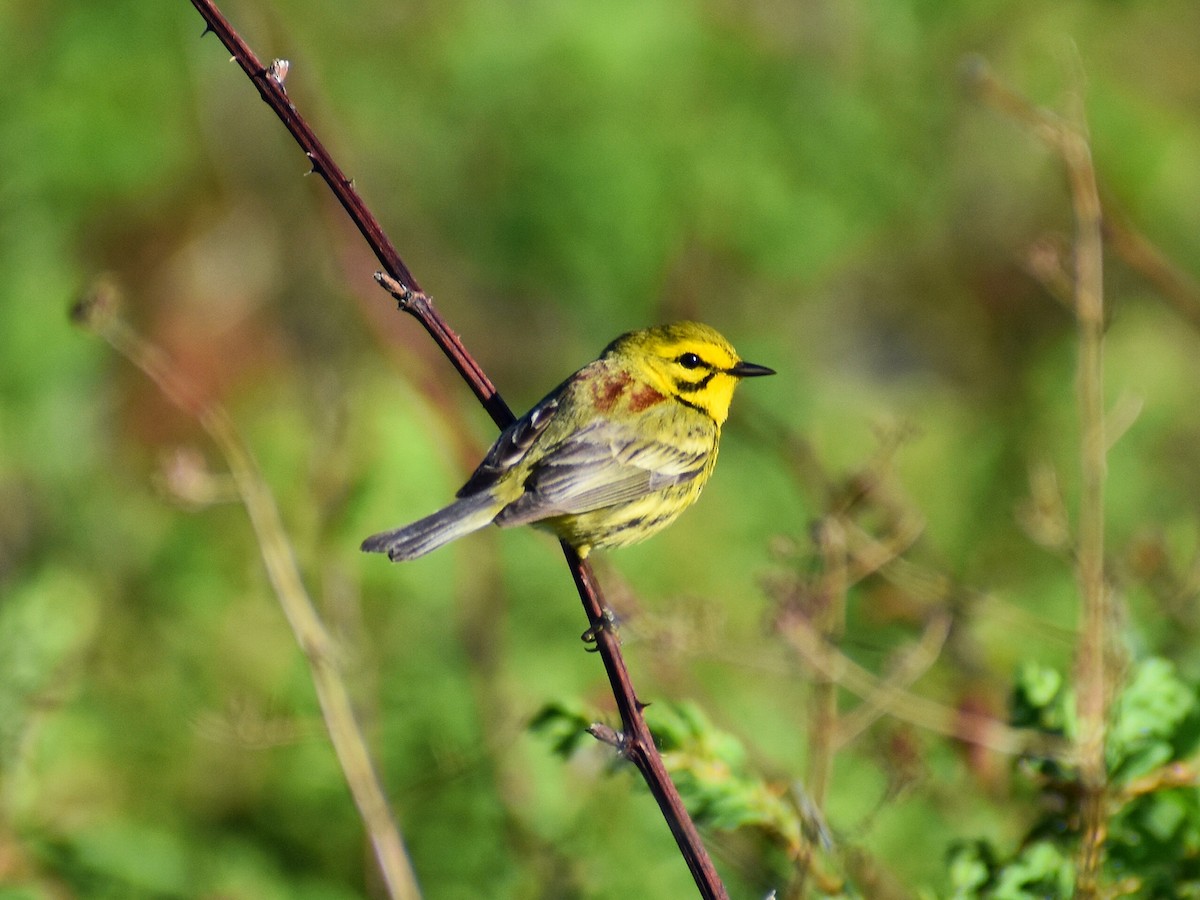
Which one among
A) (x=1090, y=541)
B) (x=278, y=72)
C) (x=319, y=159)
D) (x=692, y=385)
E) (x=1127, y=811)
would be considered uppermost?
(x=692, y=385)

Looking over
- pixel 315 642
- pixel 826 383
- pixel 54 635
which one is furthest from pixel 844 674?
pixel 826 383

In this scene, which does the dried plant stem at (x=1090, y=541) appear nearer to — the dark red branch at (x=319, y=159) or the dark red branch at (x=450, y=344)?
the dark red branch at (x=450, y=344)

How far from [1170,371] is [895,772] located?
4436mm

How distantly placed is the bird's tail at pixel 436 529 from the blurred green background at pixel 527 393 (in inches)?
16.7

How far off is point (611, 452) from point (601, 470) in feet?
0.33

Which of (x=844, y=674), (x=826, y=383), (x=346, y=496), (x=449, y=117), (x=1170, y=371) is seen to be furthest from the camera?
(x=449, y=117)

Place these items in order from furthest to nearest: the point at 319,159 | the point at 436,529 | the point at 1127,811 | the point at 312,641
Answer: the point at 312,641 → the point at 436,529 → the point at 1127,811 → the point at 319,159

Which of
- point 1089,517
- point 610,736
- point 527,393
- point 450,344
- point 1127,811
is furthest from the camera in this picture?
point 527,393

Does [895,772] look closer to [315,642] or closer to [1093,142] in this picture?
[315,642]

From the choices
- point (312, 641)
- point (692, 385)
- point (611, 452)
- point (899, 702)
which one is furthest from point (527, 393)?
point (899, 702)

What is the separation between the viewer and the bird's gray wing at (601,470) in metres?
3.32

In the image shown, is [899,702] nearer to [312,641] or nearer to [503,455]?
[503,455]

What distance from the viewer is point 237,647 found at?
5.02m

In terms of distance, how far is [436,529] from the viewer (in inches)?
126
